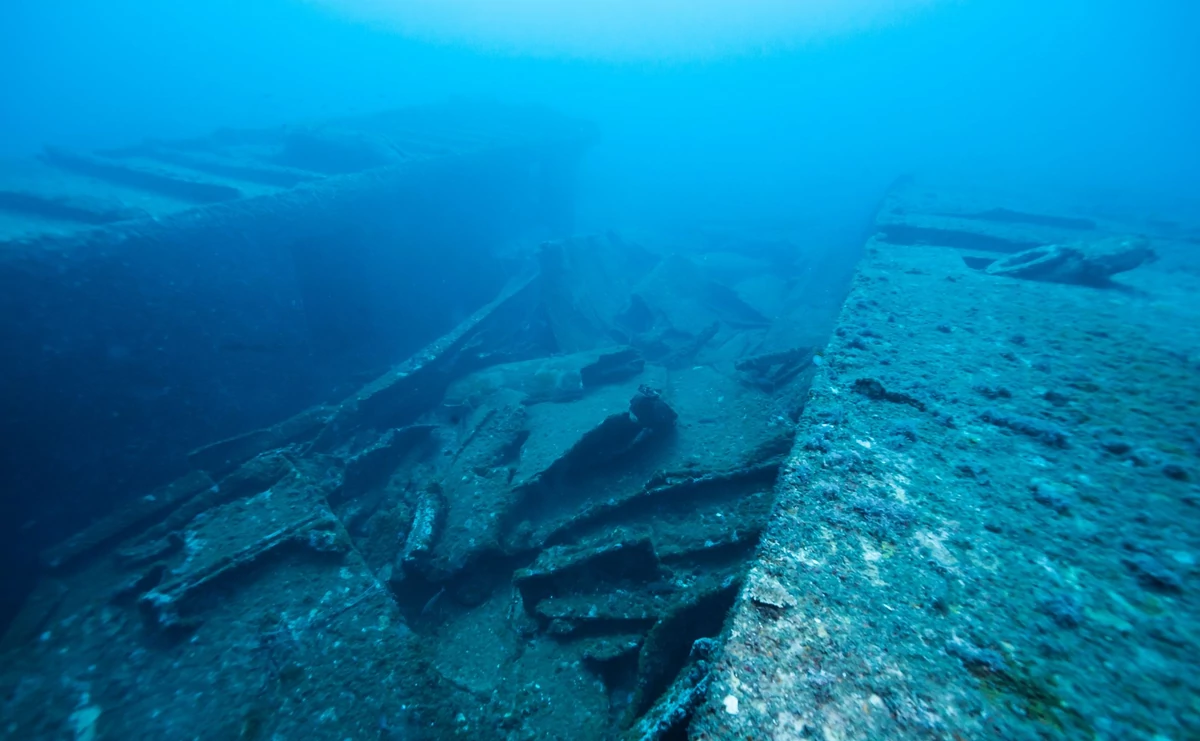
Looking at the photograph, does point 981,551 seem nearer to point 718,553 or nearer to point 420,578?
point 718,553

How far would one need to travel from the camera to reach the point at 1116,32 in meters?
75.3

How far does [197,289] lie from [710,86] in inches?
2462

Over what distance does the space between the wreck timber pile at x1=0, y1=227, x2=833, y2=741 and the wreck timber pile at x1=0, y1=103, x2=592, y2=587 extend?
569 mm

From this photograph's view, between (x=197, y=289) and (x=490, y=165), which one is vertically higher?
(x=490, y=165)

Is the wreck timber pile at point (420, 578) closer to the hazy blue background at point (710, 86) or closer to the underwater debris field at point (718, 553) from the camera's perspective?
the underwater debris field at point (718, 553)

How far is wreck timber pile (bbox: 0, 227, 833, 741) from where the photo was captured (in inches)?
88.6

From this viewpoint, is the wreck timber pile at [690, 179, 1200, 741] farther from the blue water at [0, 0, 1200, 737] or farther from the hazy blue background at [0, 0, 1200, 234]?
the hazy blue background at [0, 0, 1200, 234]

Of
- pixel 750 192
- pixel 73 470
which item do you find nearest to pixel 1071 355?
pixel 73 470

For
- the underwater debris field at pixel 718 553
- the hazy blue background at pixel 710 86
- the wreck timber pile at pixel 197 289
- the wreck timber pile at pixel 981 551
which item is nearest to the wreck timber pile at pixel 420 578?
the underwater debris field at pixel 718 553

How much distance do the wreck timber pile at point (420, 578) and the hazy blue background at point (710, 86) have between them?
47.2 ft

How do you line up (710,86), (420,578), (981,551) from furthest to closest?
(710,86) < (420,578) < (981,551)

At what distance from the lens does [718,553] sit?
9.06 feet

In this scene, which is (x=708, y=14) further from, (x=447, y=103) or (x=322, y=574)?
(x=322, y=574)

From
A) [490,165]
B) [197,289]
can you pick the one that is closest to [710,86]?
[490,165]
